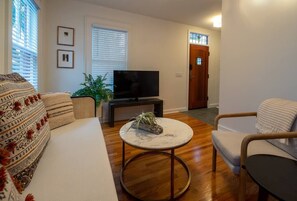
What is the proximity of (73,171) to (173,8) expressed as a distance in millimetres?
3399

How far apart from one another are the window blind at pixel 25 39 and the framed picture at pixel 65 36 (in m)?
0.49

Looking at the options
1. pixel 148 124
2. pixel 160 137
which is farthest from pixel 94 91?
pixel 160 137

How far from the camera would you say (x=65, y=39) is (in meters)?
2.97

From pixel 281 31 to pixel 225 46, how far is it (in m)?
0.83

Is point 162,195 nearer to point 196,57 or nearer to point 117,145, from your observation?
point 117,145

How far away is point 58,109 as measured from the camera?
1.63 m

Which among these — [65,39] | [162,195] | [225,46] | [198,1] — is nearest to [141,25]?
[198,1]

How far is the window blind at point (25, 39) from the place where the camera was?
5.82ft

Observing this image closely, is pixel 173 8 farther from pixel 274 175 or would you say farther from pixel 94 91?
pixel 274 175

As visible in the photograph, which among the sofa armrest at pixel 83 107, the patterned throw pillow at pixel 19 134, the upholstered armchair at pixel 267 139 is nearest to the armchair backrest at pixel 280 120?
the upholstered armchair at pixel 267 139

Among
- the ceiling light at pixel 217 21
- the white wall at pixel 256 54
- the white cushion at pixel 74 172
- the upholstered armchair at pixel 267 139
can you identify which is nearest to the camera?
the white cushion at pixel 74 172

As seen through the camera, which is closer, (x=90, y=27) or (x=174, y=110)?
(x=90, y=27)

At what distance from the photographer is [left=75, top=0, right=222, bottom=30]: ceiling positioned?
9.89 ft

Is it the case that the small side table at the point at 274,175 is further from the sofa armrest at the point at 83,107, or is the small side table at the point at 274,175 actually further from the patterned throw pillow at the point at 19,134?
the sofa armrest at the point at 83,107
